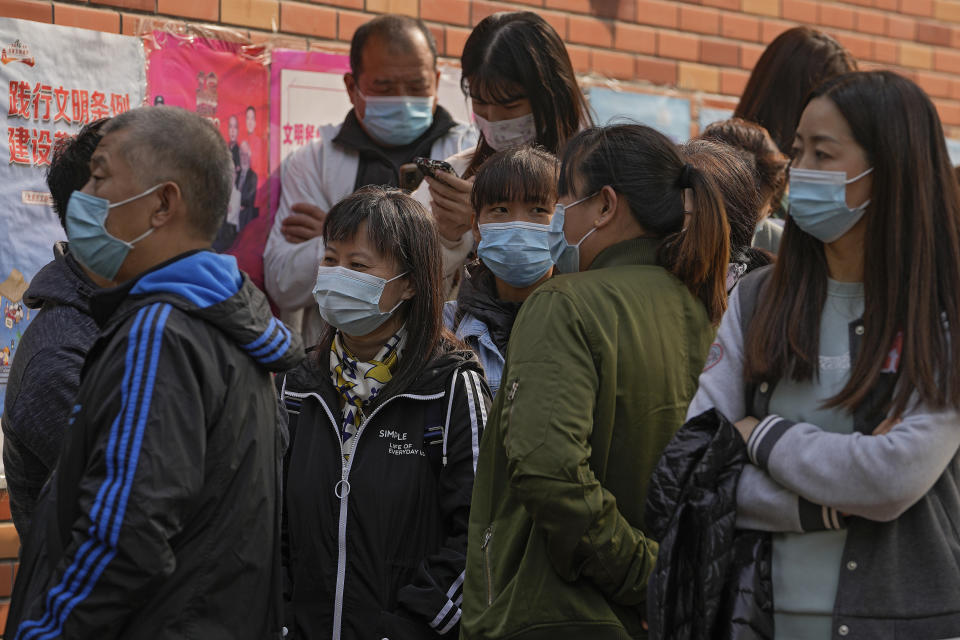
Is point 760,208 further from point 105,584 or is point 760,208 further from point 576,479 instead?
point 105,584

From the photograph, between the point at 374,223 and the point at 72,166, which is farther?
the point at 374,223

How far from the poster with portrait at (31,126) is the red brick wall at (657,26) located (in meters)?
0.11

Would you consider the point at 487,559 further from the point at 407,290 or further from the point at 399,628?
the point at 407,290

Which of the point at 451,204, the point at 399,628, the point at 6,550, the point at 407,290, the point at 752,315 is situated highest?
the point at 451,204

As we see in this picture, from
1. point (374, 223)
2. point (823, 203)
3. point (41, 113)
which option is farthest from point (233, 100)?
point (823, 203)

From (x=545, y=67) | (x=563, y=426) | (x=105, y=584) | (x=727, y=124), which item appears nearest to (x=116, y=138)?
(x=105, y=584)

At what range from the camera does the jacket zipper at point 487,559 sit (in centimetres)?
279

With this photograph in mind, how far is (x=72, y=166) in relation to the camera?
3.30 meters

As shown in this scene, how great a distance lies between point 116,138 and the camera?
2584 millimetres

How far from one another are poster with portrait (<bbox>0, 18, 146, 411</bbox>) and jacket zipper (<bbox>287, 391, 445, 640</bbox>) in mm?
1599

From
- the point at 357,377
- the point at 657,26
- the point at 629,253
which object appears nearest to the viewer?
the point at 629,253

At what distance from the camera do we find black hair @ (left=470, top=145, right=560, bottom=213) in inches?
150

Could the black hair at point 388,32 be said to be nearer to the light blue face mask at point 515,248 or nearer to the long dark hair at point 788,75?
the light blue face mask at point 515,248

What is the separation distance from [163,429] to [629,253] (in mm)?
1215
